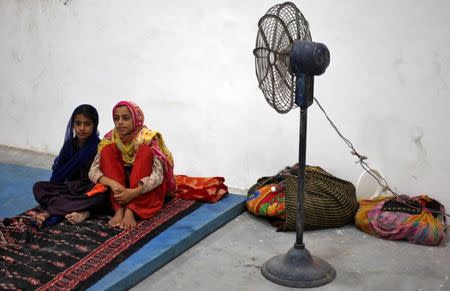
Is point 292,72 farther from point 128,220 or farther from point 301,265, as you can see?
point 128,220

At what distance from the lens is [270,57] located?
383cm

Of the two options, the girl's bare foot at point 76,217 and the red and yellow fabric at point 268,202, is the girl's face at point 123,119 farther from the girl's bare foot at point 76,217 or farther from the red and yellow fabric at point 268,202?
the red and yellow fabric at point 268,202

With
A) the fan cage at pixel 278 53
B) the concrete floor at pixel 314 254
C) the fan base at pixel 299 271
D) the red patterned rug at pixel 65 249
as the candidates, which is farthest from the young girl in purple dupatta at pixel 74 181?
the fan cage at pixel 278 53

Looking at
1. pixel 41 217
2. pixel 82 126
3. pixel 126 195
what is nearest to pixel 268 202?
pixel 126 195

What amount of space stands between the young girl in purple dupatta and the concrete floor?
88 cm

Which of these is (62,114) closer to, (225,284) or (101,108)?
(101,108)

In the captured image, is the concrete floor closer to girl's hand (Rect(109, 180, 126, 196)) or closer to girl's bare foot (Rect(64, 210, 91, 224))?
girl's hand (Rect(109, 180, 126, 196))

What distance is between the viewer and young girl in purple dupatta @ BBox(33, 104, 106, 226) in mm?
4676

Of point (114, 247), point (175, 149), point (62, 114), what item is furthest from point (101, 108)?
point (114, 247)

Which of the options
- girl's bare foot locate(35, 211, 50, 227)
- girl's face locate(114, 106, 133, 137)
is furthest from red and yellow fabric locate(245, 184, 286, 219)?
girl's bare foot locate(35, 211, 50, 227)

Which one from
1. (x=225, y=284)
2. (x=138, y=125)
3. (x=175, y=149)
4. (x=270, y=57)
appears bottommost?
(x=225, y=284)

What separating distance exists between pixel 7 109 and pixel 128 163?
9.22 feet

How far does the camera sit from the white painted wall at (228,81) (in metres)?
4.72

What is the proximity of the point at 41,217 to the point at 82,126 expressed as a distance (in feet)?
2.39
